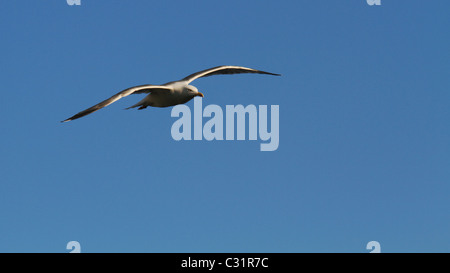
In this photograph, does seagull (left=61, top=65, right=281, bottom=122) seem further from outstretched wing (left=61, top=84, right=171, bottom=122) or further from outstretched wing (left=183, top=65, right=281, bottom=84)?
outstretched wing (left=183, top=65, right=281, bottom=84)

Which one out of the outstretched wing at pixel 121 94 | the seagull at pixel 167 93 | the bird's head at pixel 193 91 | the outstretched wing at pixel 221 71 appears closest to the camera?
the outstretched wing at pixel 121 94

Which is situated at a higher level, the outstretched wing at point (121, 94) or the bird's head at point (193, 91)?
the bird's head at point (193, 91)

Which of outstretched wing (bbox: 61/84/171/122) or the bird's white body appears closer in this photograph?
outstretched wing (bbox: 61/84/171/122)

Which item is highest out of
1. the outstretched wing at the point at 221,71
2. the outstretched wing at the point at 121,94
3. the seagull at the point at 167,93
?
the outstretched wing at the point at 221,71

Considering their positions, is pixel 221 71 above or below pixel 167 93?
above

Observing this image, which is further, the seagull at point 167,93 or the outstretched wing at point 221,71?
the outstretched wing at point 221,71

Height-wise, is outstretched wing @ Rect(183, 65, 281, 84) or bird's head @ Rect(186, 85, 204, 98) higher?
outstretched wing @ Rect(183, 65, 281, 84)

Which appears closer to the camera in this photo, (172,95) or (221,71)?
(172,95)

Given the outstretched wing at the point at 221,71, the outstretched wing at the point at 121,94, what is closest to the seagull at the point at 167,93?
the outstretched wing at the point at 121,94

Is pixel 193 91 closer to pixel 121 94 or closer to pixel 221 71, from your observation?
pixel 121 94

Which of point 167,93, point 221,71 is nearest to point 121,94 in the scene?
point 167,93

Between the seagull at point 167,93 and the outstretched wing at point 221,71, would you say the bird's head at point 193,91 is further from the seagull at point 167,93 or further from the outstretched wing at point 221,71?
the outstretched wing at point 221,71

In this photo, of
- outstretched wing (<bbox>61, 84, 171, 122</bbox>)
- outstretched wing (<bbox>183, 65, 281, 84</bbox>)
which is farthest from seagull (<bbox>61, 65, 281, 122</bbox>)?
outstretched wing (<bbox>183, 65, 281, 84</bbox>)

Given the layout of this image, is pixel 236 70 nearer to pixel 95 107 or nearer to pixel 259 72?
pixel 259 72
